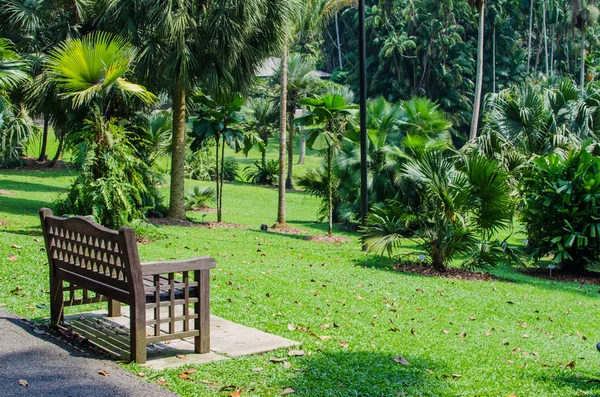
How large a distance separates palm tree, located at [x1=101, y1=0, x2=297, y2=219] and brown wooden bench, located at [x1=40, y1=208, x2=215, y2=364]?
34.3ft

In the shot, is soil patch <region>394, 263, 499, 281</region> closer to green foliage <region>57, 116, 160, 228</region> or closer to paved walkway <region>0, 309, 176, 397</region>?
green foliage <region>57, 116, 160, 228</region>

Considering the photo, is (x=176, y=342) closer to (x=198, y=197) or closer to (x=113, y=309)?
(x=113, y=309)

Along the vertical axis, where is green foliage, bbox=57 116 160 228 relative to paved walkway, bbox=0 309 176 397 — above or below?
above

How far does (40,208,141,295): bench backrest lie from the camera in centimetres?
526

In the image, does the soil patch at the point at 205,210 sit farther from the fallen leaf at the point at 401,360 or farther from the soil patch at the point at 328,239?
the fallen leaf at the point at 401,360

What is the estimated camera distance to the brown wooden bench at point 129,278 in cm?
530

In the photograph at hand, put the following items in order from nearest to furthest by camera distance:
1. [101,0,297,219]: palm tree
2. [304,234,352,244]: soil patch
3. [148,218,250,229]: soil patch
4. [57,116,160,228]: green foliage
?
[57,116,160,228]: green foliage → [101,0,297,219]: palm tree → [304,234,352,244]: soil patch → [148,218,250,229]: soil patch

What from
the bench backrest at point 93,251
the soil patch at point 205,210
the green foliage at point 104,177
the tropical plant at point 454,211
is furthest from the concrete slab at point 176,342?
the soil patch at point 205,210

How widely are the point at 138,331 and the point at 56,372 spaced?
652 mm

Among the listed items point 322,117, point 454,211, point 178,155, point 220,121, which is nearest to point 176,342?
point 454,211

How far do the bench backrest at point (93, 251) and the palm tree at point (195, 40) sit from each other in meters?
10.3

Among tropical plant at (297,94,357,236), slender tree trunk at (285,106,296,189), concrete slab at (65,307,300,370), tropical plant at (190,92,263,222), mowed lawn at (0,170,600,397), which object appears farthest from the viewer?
slender tree trunk at (285,106,296,189)

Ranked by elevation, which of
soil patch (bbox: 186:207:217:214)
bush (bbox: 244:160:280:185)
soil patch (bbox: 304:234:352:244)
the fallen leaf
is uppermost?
bush (bbox: 244:160:280:185)

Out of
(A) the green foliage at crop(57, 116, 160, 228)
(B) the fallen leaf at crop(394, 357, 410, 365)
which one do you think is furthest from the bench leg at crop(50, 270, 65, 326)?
Result: (A) the green foliage at crop(57, 116, 160, 228)
